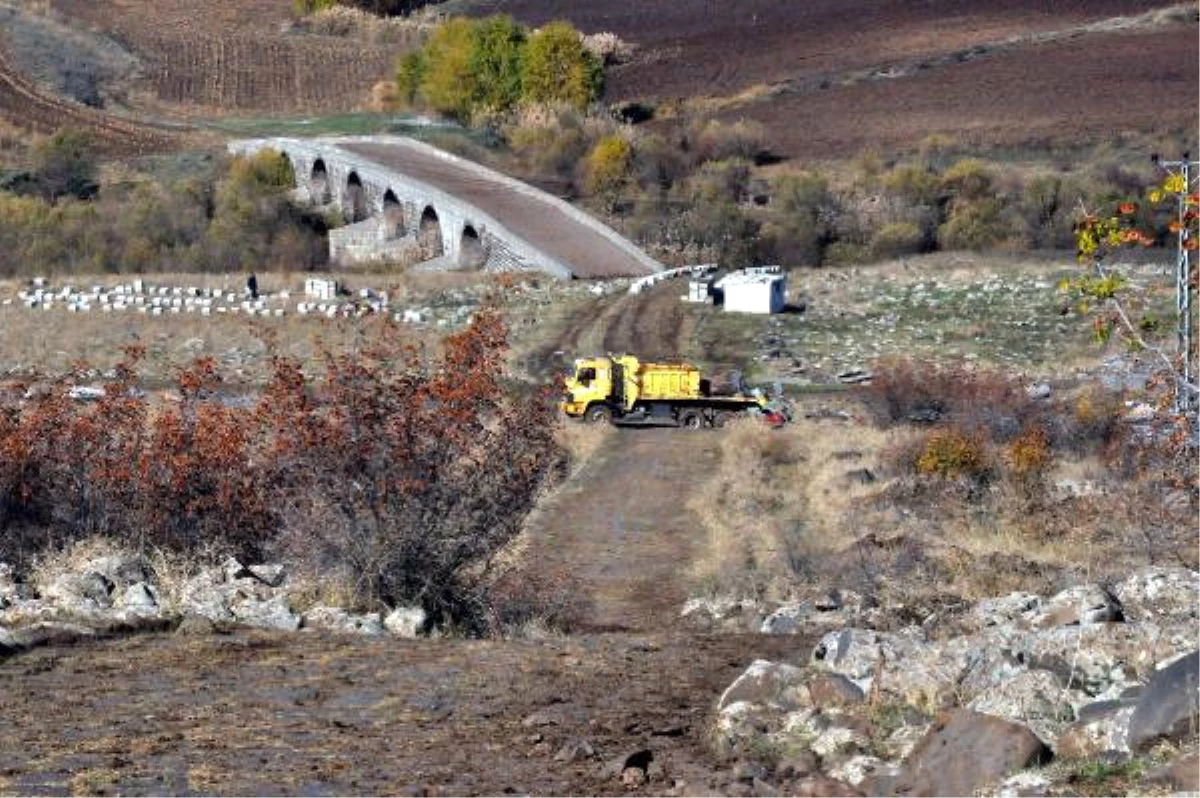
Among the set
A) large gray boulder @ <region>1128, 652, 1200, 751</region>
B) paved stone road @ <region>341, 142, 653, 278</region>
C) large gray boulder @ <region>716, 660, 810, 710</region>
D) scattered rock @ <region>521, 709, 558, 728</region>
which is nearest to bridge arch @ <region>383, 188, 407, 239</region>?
paved stone road @ <region>341, 142, 653, 278</region>

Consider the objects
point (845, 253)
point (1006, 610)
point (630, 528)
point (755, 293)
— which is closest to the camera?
point (1006, 610)

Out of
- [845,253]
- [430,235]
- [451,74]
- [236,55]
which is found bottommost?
[845,253]

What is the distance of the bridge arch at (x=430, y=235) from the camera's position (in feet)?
249

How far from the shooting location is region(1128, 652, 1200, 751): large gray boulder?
1007 centimetres

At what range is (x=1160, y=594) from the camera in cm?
1448

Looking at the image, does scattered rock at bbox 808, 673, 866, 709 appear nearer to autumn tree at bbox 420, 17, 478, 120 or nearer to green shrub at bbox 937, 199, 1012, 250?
green shrub at bbox 937, 199, 1012, 250

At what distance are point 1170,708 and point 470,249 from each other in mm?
63423

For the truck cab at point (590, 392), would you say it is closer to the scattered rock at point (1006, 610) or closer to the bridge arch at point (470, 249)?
the bridge arch at point (470, 249)

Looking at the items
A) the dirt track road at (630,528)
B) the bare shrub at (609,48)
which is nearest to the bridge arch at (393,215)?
the bare shrub at (609,48)

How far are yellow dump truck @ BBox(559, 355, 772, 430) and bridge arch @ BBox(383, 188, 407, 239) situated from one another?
34.3 metres

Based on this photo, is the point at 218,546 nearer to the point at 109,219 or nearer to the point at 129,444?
the point at 129,444

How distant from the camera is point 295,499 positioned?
61.3ft

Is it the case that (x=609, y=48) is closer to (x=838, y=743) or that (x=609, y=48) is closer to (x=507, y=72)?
(x=507, y=72)

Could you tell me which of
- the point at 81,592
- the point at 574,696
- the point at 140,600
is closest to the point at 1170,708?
the point at 574,696
